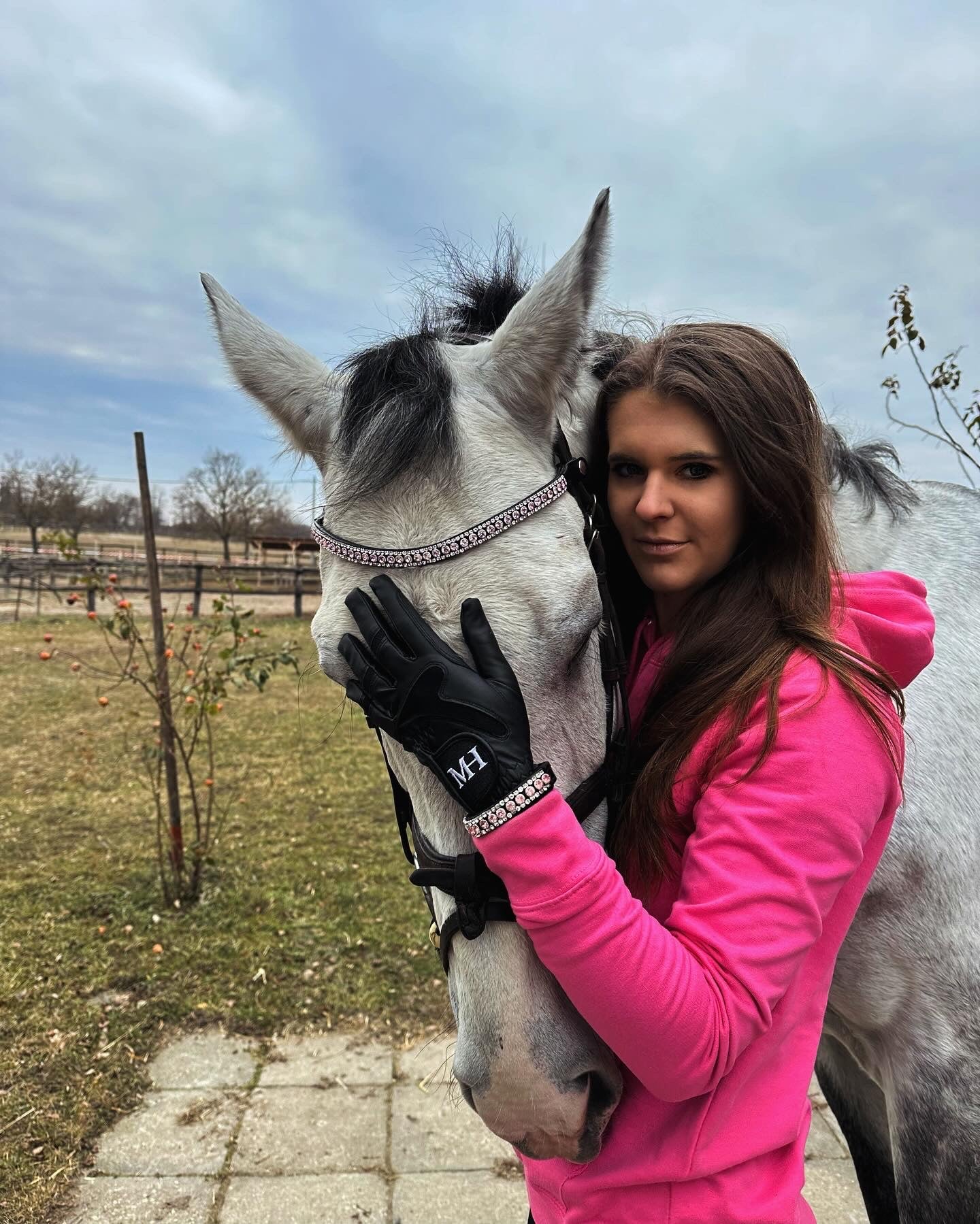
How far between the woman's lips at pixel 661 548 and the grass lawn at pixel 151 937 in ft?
2.27

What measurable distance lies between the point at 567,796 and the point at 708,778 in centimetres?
22

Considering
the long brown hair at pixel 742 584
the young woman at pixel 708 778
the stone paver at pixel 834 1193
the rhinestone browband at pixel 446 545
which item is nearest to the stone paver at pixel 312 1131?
the stone paver at pixel 834 1193

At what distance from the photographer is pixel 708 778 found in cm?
111

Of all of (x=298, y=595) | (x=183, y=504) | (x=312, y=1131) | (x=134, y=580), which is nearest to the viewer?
(x=312, y=1131)

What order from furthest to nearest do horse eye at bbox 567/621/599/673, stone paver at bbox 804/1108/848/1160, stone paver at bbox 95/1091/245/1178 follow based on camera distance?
stone paver at bbox 804/1108/848/1160 → stone paver at bbox 95/1091/245/1178 → horse eye at bbox 567/621/599/673

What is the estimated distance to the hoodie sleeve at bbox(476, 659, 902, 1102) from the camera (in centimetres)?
93

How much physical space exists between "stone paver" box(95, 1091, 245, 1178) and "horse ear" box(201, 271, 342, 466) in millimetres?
2789

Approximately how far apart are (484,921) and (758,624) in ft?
2.12

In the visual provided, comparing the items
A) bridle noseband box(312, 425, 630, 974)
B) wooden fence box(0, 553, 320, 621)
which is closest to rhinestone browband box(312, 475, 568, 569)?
bridle noseband box(312, 425, 630, 974)

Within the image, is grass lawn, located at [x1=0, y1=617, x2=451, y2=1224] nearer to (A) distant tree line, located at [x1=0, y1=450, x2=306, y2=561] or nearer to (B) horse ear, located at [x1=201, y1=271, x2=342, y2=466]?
(B) horse ear, located at [x1=201, y1=271, x2=342, y2=466]

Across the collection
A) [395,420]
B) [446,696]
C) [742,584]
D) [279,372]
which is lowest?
[446,696]

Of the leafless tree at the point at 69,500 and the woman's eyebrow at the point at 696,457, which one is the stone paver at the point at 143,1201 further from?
the leafless tree at the point at 69,500

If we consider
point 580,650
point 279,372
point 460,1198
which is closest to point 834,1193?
point 460,1198

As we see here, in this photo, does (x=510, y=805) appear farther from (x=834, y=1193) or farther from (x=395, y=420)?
(x=834, y=1193)
